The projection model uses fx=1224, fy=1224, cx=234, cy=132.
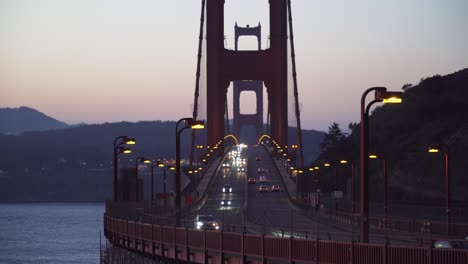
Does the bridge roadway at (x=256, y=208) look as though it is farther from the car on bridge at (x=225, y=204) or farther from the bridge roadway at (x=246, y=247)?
the bridge roadway at (x=246, y=247)

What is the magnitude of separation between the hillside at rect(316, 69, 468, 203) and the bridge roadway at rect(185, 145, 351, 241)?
361 inches

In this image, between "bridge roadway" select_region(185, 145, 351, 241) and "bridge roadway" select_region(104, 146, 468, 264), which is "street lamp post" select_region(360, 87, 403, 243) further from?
"bridge roadway" select_region(185, 145, 351, 241)

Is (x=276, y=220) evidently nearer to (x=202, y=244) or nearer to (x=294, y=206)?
(x=294, y=206)

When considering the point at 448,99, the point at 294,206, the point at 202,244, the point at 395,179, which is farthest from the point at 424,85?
the point at 202,244

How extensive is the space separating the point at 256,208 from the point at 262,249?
237 feet

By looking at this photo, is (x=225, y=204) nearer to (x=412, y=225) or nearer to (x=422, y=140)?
(x=422, y=140)

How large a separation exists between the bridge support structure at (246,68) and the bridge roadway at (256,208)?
25.0ft

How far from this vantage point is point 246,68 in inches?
6501

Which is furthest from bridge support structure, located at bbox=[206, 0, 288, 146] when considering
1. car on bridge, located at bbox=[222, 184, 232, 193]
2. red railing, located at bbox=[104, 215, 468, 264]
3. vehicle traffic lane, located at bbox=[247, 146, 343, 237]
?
red railing, located at bbox=[104, 215, 468, 264]

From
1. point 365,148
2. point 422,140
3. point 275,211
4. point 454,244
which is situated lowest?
point 275,211

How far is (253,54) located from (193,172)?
40.7m

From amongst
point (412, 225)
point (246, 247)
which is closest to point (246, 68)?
point (412, 225)

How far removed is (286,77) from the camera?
16400cm

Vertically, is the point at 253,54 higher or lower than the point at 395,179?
higher
